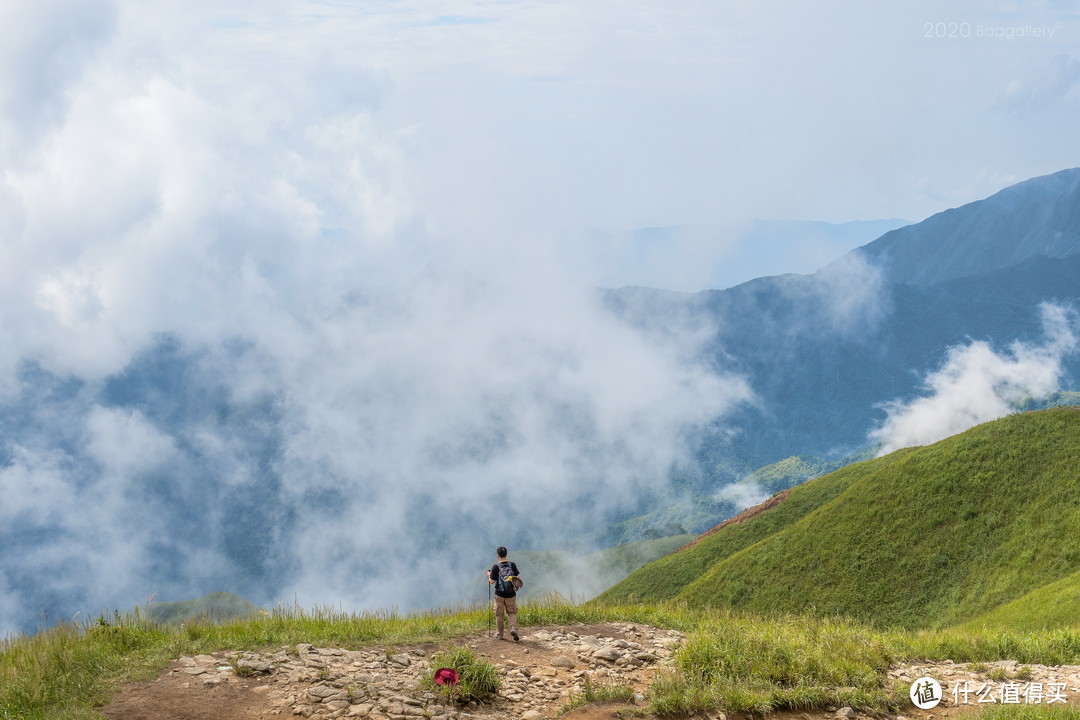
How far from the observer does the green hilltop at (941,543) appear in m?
42.5

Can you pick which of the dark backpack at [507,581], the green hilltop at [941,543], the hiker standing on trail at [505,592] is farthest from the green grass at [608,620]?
the green hilltop at [941,543]

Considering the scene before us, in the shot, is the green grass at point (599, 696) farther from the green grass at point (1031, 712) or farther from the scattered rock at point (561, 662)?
the green grass at point (1031, 712)

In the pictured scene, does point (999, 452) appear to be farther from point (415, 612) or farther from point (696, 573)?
point (415, 612)

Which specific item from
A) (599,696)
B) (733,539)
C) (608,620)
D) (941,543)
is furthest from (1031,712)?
(733,539)

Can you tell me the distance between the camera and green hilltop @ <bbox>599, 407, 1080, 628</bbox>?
42500mm

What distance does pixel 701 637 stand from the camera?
14.6 m

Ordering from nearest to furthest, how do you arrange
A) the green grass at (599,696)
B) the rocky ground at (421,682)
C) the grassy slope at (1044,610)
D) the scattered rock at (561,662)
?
the rocky ground at (421,682) → the green grass at (599,696) → the scattered rock at (561,662) → the grassy slope at (1044,610)

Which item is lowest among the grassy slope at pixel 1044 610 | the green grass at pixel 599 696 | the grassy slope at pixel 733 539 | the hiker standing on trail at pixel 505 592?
the grassy slope at pixel 1044 610

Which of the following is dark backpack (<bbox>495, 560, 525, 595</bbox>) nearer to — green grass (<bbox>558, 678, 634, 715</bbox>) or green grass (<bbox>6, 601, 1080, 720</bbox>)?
green grass (<bbox>6, 601, 1080, 720</bbox>)

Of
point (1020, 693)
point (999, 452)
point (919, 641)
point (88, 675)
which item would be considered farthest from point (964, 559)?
point (88, 675)

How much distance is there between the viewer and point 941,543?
163 feet

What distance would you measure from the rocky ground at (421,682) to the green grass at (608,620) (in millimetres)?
444

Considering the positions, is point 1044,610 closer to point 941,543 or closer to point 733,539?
point 941,543

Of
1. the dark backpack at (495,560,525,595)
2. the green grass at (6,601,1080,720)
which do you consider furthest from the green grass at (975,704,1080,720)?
the dark backpack at (495,560,525,595)
